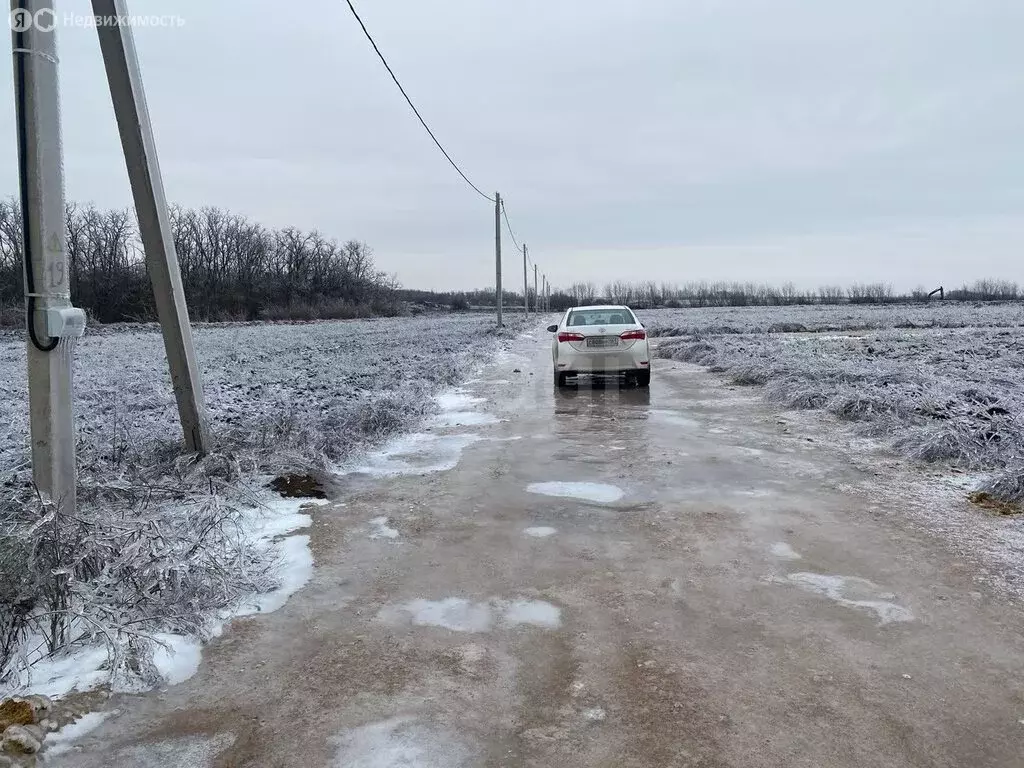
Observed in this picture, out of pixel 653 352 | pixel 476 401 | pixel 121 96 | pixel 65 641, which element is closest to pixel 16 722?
pixel 65 641

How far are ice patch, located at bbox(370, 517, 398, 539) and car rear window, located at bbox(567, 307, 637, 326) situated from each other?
8.61m

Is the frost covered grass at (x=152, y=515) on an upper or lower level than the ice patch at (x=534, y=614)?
upper

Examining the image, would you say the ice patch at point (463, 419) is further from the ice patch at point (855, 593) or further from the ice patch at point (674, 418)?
the ice patch at point (855, 593)

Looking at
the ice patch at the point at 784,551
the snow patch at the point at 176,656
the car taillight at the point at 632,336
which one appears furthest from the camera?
the car taillight at the point at 632,336

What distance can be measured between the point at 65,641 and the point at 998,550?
17.8 feet

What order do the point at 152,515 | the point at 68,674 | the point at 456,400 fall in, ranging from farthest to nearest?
the point at 456,400
the point at 152,515
the point at 68,674

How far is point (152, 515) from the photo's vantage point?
16.3 ft

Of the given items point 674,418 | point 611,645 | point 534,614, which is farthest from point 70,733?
point 674,418

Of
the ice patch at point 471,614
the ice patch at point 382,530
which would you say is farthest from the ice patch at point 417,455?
the ice patch at point 471,614

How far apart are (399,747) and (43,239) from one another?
146 inches

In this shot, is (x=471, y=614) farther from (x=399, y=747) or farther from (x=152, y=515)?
(x=152, y=515)

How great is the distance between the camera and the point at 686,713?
2879 millimetres

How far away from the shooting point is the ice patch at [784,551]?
4609 millimetres

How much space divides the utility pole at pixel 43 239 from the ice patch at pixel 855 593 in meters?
4.51
